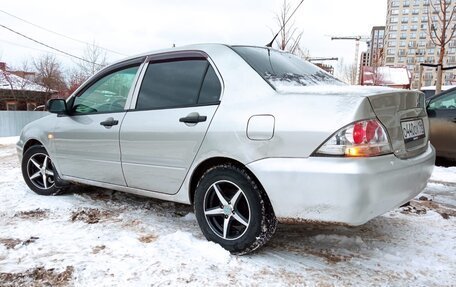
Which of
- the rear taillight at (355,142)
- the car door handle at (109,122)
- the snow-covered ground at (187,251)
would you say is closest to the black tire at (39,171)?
the snow-covered ground at (187,251)

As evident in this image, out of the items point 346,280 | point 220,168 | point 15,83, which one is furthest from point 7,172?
point 15,83

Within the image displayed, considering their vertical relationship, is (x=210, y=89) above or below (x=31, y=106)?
above

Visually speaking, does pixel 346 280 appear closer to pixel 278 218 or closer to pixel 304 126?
pixel 278 218

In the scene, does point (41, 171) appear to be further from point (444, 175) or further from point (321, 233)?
point (444, 175)

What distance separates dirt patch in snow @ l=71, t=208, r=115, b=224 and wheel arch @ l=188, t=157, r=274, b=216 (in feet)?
3.61

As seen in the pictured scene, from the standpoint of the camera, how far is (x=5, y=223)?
141 inches

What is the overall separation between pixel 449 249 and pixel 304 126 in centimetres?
171

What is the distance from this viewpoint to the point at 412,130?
9.42 ft

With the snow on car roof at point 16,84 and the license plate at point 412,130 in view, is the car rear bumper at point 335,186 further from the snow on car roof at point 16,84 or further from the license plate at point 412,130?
the snow on car roof at point 16,84

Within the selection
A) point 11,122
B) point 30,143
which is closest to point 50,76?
point 11,122

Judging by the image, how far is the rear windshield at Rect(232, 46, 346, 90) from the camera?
2943 mm

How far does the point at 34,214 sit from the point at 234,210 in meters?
2.23

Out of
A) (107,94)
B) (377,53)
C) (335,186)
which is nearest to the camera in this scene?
(335,186)

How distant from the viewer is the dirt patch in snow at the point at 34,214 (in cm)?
376
